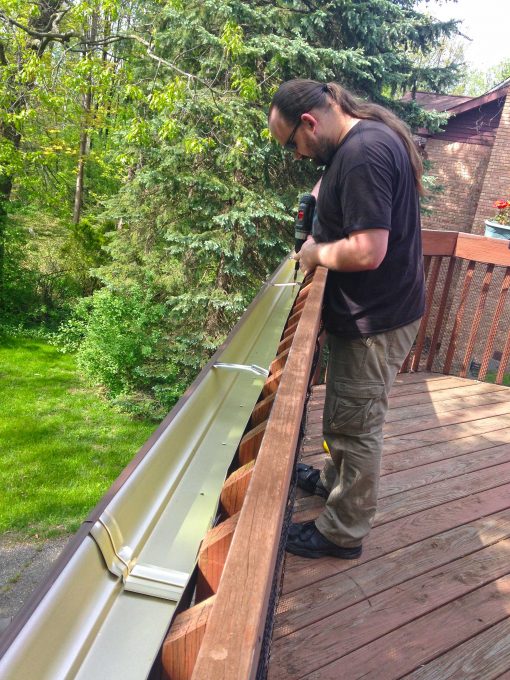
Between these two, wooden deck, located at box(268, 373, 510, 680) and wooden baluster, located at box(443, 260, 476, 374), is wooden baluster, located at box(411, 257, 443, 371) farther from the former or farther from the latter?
wooden deck, located at box(268, 373, 510, 680)

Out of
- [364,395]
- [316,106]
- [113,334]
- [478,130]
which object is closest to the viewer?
[316,106]

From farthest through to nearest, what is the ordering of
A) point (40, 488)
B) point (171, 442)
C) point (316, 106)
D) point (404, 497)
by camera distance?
point (40, 488), point (404, 497), point (316, 106), point (171, 442)

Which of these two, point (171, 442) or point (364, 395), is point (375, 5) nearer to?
point (364, 395)

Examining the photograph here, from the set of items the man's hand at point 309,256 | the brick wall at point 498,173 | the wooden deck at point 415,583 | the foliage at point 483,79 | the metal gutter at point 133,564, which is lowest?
the wooden deck at point 415,583

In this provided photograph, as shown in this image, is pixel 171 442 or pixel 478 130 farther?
pixel 478 130

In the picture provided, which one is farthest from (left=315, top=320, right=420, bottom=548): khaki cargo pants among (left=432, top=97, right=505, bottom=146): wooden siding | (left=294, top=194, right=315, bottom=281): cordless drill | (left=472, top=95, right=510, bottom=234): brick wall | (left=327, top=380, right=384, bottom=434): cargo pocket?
(left=432, top=97, right=505, bottom=146): wooden siding

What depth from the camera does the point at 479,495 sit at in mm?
2631

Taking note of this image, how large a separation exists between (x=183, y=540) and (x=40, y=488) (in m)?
7.03

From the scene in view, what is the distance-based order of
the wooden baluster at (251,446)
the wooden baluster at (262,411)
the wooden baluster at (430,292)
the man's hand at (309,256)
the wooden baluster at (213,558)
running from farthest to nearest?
1. the wooden baluster at (430,292)
2. the man's hand at (309,256)
3. the wooden baluster at (262,411)
4. the wooden baluster at (251,446)
5. the wooden baluster at (213,558)

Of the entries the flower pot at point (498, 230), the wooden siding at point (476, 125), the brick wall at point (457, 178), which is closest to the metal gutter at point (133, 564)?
the flower pot at point (498, 230)

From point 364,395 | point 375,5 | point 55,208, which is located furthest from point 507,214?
point 55,208

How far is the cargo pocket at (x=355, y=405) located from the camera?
1863mm

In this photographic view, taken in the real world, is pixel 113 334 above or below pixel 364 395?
below

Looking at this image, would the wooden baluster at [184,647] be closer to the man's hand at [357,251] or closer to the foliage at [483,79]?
the man's hand at [357,251]
